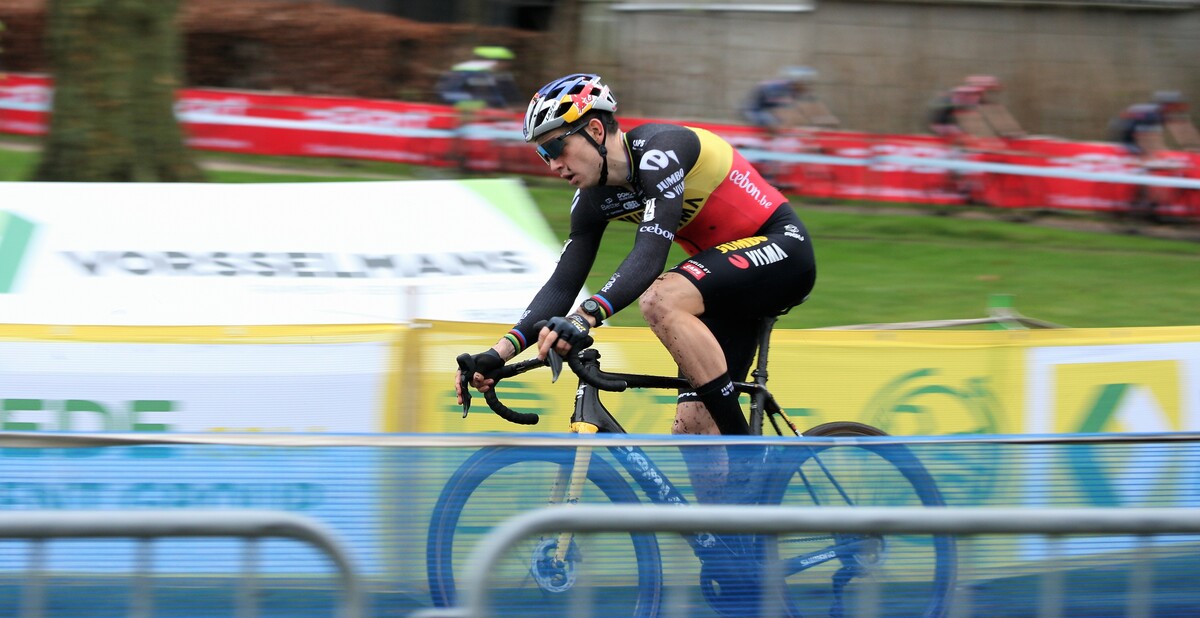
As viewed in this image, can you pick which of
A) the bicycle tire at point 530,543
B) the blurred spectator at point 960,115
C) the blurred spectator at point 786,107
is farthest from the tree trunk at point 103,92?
the blurred spectator at point 960,115

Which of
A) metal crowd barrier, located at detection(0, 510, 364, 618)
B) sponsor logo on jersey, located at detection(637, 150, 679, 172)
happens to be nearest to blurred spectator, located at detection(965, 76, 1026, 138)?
sponsor logo on jersey, located at detection(637, 150, 679, 172)

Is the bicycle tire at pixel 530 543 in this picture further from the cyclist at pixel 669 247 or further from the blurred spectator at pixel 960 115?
the blurred spectator at pixel 960 115

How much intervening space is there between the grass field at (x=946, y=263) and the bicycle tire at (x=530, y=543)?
6117mm

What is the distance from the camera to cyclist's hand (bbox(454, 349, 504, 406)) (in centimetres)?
440

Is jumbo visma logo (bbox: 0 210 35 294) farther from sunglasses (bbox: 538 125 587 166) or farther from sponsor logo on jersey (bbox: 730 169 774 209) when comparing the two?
sponsor logo on jersey (bbox: 730 169 774 209)

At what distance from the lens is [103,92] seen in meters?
10.8

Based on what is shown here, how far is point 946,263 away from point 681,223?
9.02m

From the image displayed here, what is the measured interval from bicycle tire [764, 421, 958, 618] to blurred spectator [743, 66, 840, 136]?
13.6 metres

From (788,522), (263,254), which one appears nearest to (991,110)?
(263,254)

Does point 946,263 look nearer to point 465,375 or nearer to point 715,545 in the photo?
point 465,375

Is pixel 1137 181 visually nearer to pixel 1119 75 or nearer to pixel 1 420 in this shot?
pixel 1119 75

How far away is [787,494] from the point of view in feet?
12.2

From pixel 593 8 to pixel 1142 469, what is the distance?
20.5 metres

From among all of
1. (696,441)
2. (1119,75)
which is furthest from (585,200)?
(1119,75)
